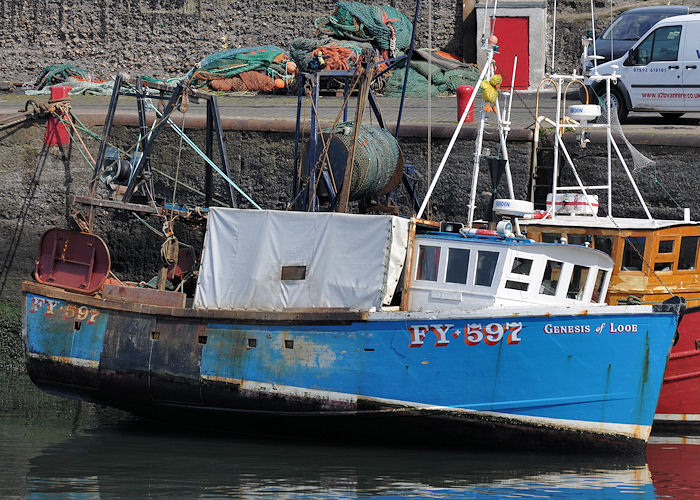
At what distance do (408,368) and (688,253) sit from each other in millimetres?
3773

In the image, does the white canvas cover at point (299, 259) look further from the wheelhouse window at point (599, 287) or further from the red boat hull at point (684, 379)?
the red boat hull at point (684, 379)

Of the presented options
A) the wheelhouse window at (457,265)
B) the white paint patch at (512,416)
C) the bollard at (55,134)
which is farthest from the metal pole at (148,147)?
the wheelhouse window at (457,265)

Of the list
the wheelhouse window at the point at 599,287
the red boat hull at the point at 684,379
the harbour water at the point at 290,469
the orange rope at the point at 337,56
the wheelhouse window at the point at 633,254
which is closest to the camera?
the harbour water at the point at 290,469

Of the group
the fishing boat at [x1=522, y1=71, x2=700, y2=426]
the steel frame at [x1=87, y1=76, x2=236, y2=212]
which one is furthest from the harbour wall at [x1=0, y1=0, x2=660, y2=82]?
the fishing boat at [x1=522, y1=71, x2=700, y2=426]

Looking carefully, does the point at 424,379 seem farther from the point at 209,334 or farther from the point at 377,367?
the point at 209,334

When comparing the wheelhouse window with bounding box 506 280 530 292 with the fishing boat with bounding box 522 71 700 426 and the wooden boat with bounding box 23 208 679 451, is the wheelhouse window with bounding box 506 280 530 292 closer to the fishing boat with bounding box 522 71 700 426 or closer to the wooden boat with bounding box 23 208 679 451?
the wooden boat with bounding box 23 208 679 451

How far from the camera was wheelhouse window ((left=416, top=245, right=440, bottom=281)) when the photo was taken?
12482 mm

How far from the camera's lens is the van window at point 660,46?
18.6m

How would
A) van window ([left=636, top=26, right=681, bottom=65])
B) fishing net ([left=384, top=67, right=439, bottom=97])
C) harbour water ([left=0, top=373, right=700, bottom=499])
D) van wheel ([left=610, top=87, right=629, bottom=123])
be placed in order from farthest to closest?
fishing net ([left=384, top=67, right=439, bottom=97]), van wheel ([left=610, top=87, right=629, bottom=123]), van window ([left=636, top=26, right=681, bottom=65]), harbour water ([left=0, top=373, right=700, bottom=499])

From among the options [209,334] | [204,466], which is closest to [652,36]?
[209,334]

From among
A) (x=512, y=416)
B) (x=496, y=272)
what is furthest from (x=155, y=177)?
(x=512, y=416)

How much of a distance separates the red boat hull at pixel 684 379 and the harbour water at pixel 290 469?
0.27 meters

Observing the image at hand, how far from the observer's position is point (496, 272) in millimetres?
12156

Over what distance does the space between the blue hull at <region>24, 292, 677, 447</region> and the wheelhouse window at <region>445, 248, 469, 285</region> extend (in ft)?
2.04
